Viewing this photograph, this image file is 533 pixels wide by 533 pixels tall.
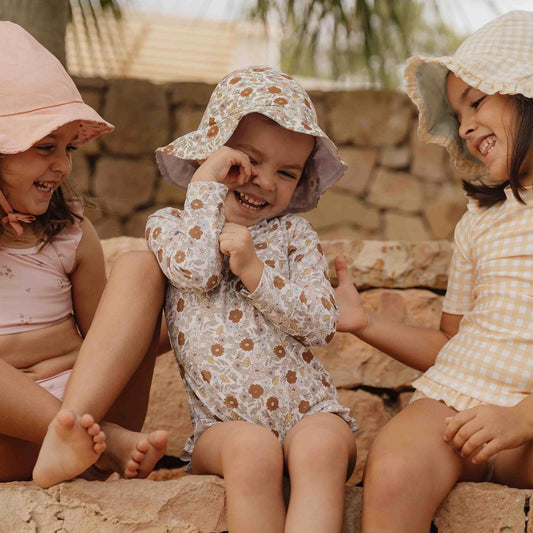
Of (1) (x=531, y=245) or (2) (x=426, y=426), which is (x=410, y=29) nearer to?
(1) (x=531, y=245)

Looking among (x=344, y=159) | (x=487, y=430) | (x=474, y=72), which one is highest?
(x=474, y=72)

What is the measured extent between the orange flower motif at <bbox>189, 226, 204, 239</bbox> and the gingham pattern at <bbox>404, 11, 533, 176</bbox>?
0.76 meters

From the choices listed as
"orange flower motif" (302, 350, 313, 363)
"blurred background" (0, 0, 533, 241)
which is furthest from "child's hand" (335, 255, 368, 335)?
"blurred background" (0, 0, 533, 241)

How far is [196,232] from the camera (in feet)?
5.43

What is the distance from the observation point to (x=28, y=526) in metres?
1.53

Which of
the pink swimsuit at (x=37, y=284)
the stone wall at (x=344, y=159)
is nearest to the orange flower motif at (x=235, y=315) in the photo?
the pink swimsuit at (x=37, y=284)

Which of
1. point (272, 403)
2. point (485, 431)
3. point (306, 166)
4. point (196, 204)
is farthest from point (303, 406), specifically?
→ point (306, 166)

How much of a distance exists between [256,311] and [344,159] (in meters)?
3.56

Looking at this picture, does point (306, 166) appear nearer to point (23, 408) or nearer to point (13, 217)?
point (13, 217)

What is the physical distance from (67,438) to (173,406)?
92cm

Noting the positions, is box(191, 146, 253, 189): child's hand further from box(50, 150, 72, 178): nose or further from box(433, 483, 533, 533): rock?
box(433, 483, 533, 533): rock

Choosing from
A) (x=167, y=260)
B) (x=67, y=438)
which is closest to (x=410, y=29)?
(x=167, y=260)

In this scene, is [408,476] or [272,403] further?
[272,403]

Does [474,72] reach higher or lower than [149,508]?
higher
